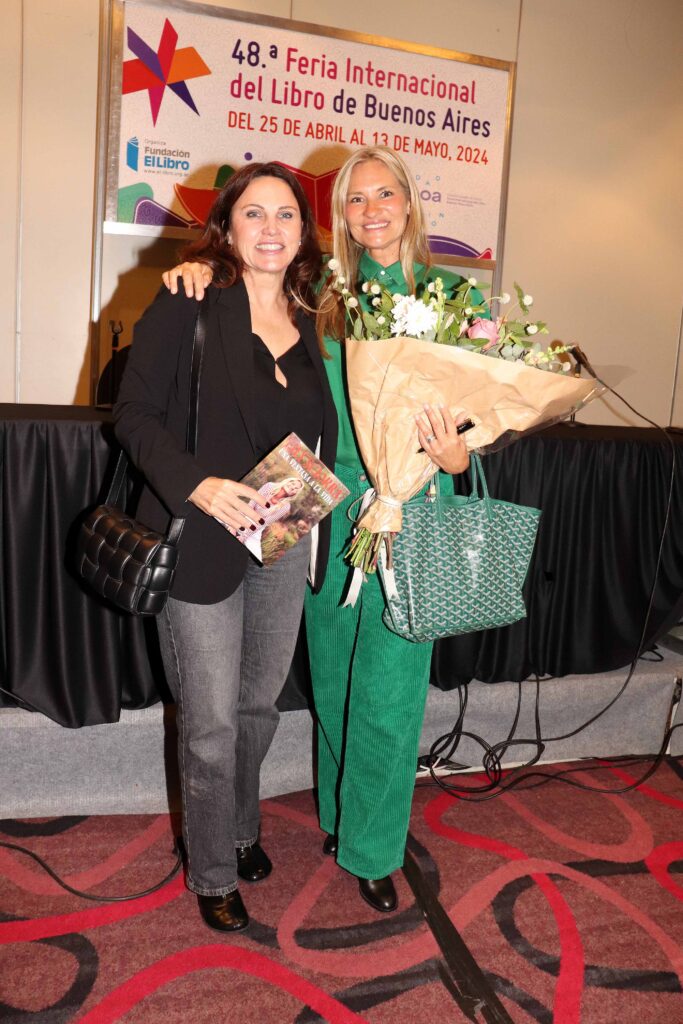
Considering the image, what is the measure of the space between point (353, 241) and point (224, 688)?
102cm

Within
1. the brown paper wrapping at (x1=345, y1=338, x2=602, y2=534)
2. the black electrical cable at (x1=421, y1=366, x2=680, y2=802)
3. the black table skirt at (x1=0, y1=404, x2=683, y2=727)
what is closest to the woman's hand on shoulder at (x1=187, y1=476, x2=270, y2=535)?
the brown paper wrapping at (x1=345, y1=338, x2=602, y2=534)

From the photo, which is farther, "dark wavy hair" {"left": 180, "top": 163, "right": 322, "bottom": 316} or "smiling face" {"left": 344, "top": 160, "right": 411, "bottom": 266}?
"smiling face" {"left": 344, "top": 160, "right": 411, "bottom": 266}

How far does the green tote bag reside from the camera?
1669 mm

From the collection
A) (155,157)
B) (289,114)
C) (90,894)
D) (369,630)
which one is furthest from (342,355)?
(289,114)

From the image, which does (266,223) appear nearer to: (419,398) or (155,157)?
(419,398)

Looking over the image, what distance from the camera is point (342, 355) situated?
1.74 meters

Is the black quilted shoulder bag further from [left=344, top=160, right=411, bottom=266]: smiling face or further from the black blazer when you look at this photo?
[left=344, top=160, right=411, bottom=266]: smiling face

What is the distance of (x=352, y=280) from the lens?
183 centimetres

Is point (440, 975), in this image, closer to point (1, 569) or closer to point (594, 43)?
point (1, 569)

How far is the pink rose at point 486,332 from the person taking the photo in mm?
1499

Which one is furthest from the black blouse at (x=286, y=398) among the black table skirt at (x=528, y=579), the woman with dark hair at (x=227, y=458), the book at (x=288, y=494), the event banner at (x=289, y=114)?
the event banner at (x=289, y=114)

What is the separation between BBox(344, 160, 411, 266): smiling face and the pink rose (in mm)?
384

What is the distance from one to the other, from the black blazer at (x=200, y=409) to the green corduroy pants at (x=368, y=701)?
0.33m

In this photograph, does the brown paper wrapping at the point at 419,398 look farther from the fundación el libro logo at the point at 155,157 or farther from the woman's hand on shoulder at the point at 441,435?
the fundación el libro logo at the point at 155,157
